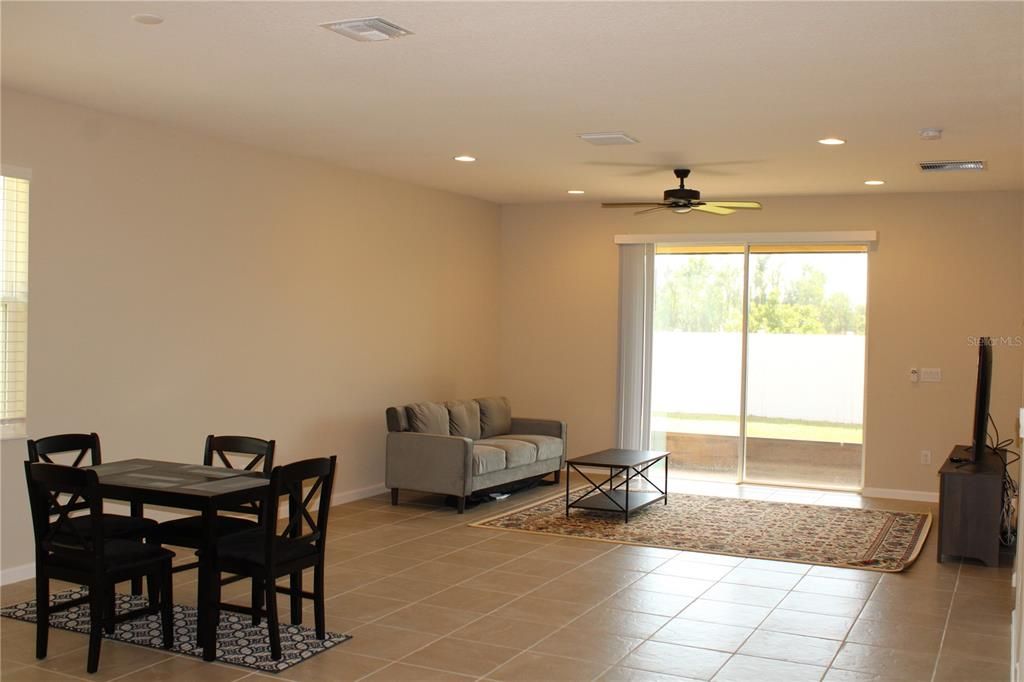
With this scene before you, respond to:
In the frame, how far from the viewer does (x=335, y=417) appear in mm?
7906

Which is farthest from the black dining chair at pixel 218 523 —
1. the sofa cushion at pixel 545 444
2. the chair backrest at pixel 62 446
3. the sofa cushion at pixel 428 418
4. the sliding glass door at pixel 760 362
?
the sliding glass door at pixel 760 362

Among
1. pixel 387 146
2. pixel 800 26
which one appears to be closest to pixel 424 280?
pixel 387 146

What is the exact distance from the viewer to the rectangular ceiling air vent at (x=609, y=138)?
6.27 m

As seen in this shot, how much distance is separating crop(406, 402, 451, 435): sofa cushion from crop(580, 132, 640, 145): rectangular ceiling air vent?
2835 mm

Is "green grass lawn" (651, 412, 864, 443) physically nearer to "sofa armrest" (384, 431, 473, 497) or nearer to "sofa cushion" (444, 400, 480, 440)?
"sofa cushion" (444, 400, 480, 440)

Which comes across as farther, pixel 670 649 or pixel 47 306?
pixel 47 306

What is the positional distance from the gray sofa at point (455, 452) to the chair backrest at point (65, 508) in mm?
3703

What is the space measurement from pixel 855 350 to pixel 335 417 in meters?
4.84

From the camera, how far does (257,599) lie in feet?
15.1

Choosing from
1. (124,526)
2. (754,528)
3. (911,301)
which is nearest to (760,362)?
(911,301)

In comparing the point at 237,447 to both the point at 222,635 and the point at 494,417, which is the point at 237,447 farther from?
the point at 494,417

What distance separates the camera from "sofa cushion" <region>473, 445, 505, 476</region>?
775cm

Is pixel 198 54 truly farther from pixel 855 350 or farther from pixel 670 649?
pixel 855 350

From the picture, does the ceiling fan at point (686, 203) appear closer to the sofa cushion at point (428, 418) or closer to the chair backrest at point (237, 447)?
the sofa cushion at point (428, 418)
